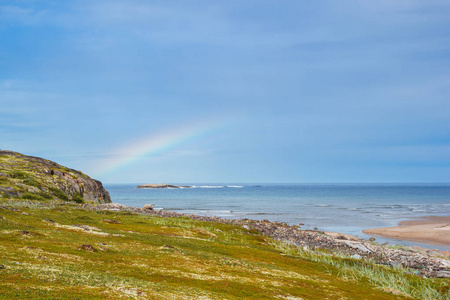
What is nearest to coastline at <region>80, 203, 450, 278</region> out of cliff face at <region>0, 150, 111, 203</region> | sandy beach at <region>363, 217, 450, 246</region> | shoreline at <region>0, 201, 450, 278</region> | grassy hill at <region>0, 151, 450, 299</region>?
shoreline at <region>0, 201, 450, 278</region>

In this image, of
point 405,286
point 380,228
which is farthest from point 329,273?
point 380,228

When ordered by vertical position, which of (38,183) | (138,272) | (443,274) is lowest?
(443,274)

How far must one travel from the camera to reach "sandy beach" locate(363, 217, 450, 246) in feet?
286

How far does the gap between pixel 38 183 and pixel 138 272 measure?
7837cm

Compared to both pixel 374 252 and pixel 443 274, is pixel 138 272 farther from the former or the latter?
pixel 374 252

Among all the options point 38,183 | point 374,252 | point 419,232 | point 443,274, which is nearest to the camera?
point 443,274

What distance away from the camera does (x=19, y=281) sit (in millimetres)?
18750

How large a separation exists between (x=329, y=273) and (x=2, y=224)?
36697mm

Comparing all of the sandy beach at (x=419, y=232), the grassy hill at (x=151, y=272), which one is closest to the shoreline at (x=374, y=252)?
the grassy hill at (x=151, y=272)

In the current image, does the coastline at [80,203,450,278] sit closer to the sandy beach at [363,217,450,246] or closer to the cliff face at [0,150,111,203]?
the sandy beach at [363,217,450,246]

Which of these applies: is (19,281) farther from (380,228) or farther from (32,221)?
(380,228)

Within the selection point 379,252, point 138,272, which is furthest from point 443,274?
point 138,272

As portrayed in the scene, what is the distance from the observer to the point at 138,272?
26.6 meters

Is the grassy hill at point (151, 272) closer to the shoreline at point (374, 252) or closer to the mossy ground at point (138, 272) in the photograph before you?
the mossy ground at point (138, 272)
